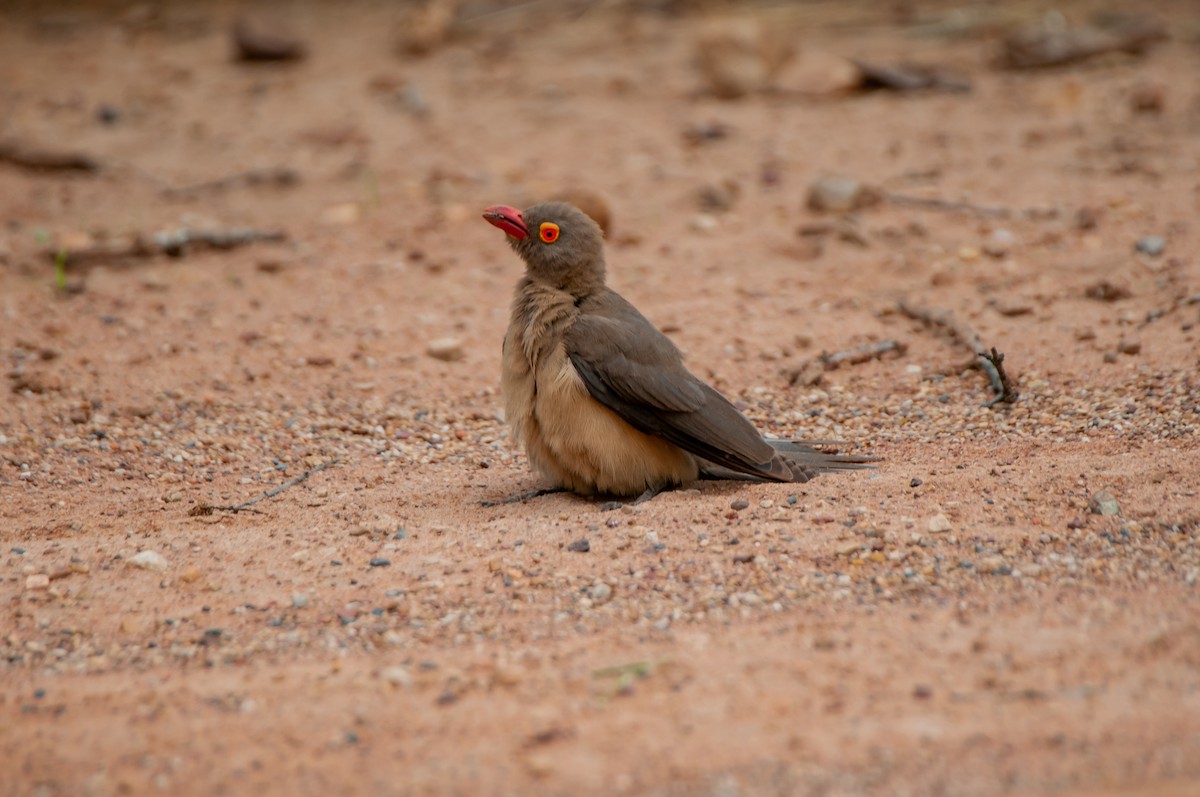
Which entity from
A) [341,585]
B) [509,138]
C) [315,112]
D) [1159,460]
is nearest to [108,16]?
[315,112]

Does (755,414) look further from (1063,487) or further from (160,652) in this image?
(160,652)

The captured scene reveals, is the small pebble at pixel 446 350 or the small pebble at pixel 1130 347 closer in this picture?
the small pebble at pixel 1130 347

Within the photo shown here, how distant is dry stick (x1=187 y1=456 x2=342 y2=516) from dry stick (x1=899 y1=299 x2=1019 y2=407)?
3247 mm

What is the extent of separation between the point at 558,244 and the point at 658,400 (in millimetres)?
924

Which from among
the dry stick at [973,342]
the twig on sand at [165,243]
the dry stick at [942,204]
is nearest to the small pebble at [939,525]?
the dry stick at [973,342]

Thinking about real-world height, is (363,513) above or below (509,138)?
below

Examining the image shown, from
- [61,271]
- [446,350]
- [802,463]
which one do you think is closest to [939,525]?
[802,463]

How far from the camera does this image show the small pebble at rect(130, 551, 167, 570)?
4.82 meters

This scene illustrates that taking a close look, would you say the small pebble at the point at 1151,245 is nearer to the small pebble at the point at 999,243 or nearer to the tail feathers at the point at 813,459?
the small pebble at the point at 999,243

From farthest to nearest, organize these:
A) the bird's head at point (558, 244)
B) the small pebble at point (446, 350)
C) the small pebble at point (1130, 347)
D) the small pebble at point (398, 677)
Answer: the small pebble at point (446, 350) < the small pebble at point (1130, 347) < the bird's head at point (558, 244) < the small pebble at point (398, 677)

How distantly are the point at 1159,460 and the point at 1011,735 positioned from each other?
228 centimetres

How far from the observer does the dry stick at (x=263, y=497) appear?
18.1 ft

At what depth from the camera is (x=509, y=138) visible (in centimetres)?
1094

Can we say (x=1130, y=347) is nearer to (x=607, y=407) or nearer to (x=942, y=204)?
(x=942, y=204)
